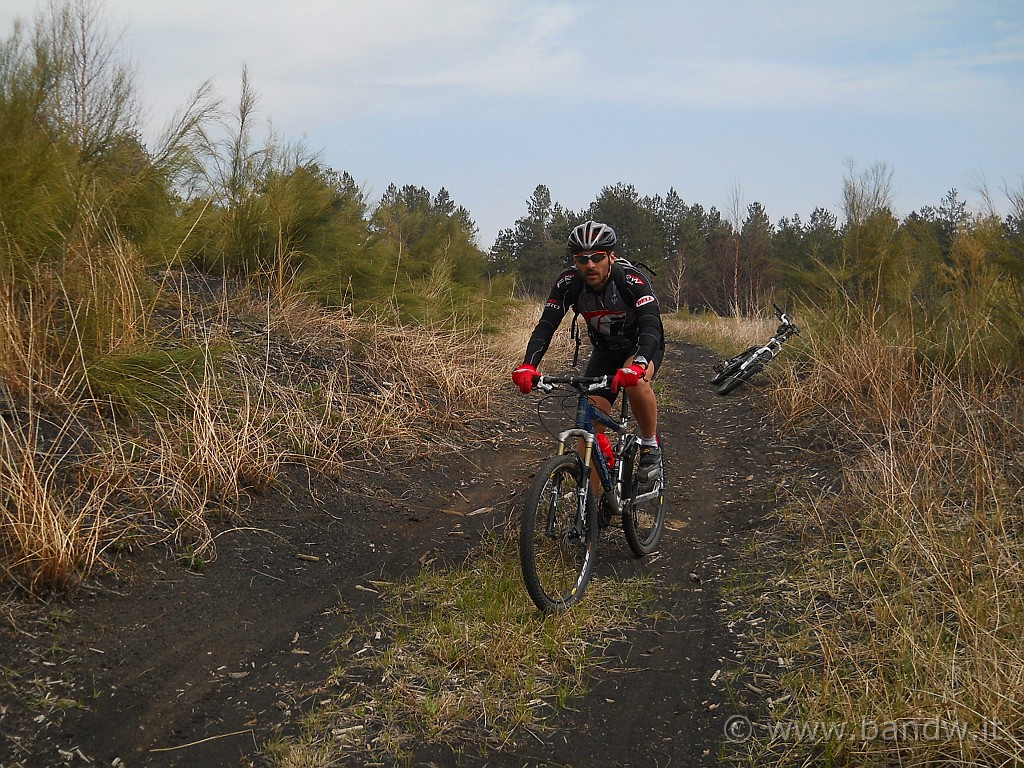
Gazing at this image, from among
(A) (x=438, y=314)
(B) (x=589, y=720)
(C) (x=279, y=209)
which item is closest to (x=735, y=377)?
(A) (x=438, y=314)

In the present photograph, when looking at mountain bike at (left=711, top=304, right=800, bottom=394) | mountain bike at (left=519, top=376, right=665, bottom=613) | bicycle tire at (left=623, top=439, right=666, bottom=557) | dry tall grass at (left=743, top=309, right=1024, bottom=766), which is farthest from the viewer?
mountain bike at (left=711, top=304, right=800, bottom=394)

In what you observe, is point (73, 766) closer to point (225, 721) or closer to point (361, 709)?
point (225, 721)

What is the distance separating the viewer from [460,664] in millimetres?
3730

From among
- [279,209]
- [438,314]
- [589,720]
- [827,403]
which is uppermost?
[279,209]

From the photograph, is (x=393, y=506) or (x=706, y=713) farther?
(x=393, y=506)

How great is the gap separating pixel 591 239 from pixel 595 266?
156 millimetres

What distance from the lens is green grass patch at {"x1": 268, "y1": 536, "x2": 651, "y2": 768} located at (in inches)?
126

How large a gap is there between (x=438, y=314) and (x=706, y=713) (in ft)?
24.3

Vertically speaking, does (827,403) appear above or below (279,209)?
below

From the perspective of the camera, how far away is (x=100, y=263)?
563 cm

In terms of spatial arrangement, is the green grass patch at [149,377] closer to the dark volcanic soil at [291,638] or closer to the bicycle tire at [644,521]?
the dark volcanic soil at [291,638]
